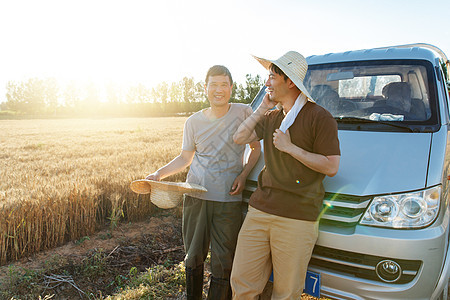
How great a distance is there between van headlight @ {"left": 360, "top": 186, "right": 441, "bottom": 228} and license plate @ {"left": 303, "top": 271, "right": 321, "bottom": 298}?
510mm

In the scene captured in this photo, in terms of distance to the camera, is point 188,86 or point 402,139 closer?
point 402,139

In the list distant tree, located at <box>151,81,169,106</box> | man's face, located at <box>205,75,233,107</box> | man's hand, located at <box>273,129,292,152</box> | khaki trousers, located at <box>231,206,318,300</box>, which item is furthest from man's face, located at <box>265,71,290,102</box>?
distant tree, located at <box>151,81,169,106</box>

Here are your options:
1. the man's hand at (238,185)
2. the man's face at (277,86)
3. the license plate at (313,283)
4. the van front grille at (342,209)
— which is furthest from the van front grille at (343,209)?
the man's face at (277,86)

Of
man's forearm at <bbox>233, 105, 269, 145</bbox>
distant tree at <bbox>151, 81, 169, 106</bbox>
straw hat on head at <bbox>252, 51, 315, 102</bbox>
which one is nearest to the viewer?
straw hat on head at <bbox>252, 51, 315, 102</bbox>

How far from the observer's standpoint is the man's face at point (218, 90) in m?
2.66

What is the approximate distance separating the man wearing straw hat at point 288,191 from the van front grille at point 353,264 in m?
0.18

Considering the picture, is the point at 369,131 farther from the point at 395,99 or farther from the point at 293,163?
the point at 293,163

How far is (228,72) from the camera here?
2732 millimetres

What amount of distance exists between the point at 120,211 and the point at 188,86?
5614 centimetres

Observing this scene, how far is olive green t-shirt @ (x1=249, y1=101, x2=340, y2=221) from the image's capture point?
6.94 ft

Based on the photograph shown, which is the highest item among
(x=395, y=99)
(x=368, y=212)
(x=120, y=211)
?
(x=395, y=99)

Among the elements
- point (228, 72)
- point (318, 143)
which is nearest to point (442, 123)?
point (318, 143)

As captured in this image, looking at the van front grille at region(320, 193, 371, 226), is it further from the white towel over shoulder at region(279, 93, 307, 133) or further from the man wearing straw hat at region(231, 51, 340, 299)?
the white towel over shoulder at region(279, 93, 307, 133)

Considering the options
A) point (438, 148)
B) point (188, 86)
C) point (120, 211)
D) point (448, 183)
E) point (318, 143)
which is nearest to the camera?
point (318, 143)
